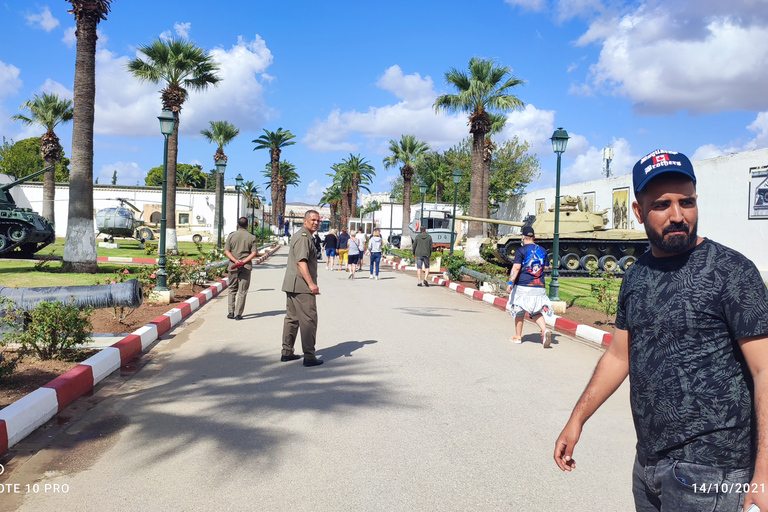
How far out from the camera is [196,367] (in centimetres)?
693

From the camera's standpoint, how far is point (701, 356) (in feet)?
6.47

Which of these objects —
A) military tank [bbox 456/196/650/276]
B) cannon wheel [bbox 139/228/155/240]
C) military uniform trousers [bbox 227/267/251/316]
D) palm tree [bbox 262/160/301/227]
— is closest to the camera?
military uniform trousers [bbox 227/267/251/316]

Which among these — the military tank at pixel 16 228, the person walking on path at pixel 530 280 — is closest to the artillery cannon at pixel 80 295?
the person walking on path at pixel 530 280

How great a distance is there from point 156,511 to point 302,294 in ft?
12.6

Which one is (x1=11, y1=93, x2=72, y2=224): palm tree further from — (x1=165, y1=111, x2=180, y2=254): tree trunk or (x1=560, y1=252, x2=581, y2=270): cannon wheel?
(x1=560, y1=252, x2=581, y2=270): cannon wheel

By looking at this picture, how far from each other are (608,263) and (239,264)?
55.0ft

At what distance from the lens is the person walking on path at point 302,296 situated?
23.0 feet

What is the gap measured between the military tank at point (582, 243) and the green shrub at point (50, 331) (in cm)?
1662

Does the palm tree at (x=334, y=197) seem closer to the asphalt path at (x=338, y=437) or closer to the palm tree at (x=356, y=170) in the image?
the palm tree at (x=356, y=170)

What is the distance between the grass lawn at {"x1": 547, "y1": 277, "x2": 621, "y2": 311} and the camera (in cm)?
1392

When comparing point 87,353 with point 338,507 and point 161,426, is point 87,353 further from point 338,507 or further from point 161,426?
point 338,507

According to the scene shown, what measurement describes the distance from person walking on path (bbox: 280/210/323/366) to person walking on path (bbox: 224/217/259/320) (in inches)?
133

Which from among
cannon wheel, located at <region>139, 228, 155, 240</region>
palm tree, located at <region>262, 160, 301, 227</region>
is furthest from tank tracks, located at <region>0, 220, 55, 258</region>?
palm tree, located at <region>262, 160, 301, 227</region>

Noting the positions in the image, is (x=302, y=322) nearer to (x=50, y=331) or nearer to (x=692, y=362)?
(x=50, y=331)
